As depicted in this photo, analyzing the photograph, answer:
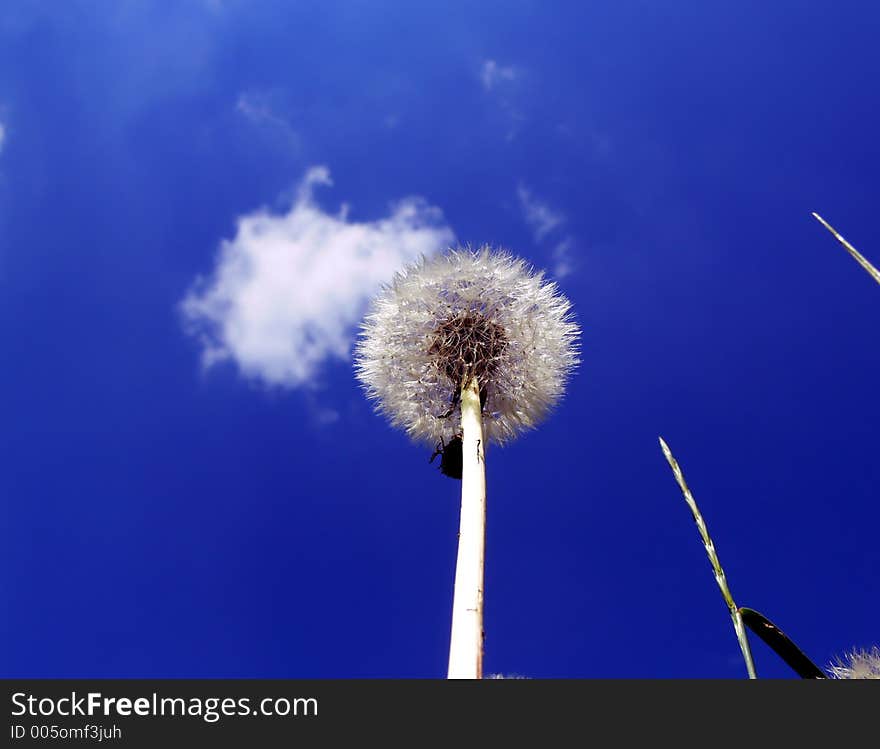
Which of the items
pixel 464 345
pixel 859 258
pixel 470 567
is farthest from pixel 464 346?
pixel 859 258

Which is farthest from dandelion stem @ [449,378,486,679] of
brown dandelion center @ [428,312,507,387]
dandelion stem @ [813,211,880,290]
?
dandelion stem @ [813,211,880,290]

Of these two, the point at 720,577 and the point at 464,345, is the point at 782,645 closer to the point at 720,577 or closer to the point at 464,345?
the point at 720,577

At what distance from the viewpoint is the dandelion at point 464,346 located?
7891 mm

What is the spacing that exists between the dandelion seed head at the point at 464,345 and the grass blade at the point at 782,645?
649cm

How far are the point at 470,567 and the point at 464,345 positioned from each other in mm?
3249

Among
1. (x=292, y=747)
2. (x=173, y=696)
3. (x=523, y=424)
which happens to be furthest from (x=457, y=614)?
(x=523, y=424)

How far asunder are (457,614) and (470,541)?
634 millimetres

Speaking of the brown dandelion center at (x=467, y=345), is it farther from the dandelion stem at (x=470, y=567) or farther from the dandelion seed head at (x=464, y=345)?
the dandelion stem at (x=470, y=567)

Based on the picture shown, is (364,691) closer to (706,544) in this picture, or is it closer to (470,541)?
(706,544)

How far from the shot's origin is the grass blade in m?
1.20

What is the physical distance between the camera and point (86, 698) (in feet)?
9.49

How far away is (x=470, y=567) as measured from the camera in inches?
205

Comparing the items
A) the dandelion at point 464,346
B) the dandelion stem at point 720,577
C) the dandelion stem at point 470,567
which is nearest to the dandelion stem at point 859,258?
the dandelion stem at point 720,577

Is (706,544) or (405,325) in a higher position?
(405,325)
